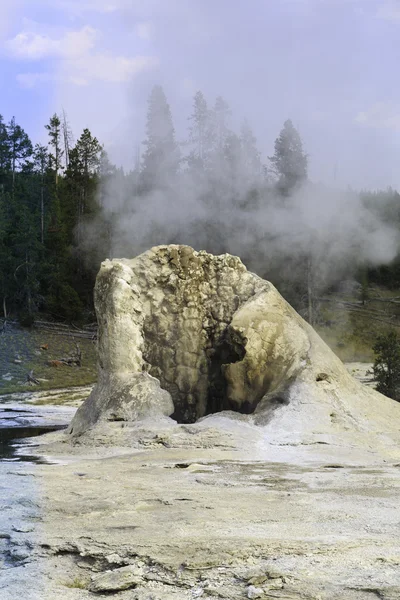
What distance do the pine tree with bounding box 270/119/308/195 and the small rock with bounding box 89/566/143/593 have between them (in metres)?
18.3

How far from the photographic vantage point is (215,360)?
10.8m

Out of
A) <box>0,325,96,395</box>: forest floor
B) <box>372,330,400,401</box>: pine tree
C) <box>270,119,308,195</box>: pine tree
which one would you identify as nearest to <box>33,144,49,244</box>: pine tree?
<box>0,325,96,395</box>: forest floor

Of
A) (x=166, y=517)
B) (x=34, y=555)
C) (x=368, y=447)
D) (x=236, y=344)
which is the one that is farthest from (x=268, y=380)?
(x=34, y=555)

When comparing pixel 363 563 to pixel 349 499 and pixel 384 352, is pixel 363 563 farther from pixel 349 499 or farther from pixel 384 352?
pixel 384 352

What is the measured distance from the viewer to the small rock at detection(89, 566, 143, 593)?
3.60 m

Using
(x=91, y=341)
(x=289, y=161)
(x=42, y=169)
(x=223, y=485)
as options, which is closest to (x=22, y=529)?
(x=223, y=485)

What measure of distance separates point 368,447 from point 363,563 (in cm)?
472

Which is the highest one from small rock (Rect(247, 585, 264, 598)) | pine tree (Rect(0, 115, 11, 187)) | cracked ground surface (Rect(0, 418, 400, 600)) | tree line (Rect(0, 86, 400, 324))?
pine tree (Rect(0, 115, 11, 187))

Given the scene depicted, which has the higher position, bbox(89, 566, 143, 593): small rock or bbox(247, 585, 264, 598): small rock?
bbox(247, 585, 264, 598): small rock

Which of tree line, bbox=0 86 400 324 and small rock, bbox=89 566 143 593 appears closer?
small rock, bbox=89 566 143 593

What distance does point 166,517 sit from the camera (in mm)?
4836

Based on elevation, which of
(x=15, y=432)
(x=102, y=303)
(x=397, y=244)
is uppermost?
(x=397, y=244)

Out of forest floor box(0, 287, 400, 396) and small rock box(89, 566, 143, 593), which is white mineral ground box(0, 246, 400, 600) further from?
forest floor box(0, 287, 400, 396)

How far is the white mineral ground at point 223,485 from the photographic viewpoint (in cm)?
368
